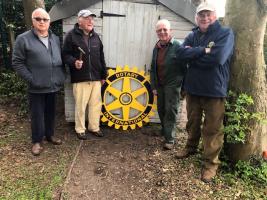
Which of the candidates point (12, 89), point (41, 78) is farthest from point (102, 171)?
point (12, 89)

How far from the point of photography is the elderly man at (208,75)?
381 centimetres

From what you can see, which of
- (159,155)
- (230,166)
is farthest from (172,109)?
(230,166)

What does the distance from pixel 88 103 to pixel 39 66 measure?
1312 mm

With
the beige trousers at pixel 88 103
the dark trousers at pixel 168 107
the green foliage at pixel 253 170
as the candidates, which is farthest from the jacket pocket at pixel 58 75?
the green foliage at pixel 253 170

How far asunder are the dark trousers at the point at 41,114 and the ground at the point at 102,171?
0.31 meters

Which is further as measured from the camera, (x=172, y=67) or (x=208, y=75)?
(x=172, y=67)

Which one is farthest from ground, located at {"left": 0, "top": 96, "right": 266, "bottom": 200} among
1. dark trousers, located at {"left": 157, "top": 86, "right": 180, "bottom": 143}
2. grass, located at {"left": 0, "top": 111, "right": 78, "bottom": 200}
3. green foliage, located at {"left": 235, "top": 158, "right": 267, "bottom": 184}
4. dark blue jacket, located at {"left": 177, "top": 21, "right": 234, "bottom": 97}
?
dark blue jacket, located at {"left": 177, "top": 21, "right": 234, "bottom": 97}

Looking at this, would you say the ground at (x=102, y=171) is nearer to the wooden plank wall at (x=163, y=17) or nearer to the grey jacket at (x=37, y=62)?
the grey jacket at (x=37, y=62)

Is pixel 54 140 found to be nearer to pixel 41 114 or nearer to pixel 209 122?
pixel 41 114

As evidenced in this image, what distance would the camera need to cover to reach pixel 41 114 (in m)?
4.76

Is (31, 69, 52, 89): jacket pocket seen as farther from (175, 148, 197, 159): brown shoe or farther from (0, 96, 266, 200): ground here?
(175, 148, 197, 159): brown shoe

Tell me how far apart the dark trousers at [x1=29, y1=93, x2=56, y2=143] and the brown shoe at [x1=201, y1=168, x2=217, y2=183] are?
2.57 meters

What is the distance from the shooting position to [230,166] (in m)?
4.60

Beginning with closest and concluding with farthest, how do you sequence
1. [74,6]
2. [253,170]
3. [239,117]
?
[239,117], [253,170], [74,6]
